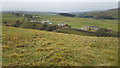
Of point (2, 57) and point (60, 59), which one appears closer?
point (60, 59)

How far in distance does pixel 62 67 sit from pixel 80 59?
2017mm

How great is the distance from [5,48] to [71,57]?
7.60 metres

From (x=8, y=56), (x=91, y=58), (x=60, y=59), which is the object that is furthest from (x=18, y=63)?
(x=91, y=58)

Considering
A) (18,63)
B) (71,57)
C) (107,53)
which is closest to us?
(18,63)

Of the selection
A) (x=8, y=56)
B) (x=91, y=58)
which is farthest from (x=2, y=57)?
(x=91, y=58)

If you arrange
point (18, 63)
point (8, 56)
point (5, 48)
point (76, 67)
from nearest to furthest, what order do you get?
point (76, 67) → point (18, 63) → point (8, 56) → point (5, 48)

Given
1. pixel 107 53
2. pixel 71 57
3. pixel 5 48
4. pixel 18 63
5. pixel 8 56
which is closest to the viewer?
pixel 18 63

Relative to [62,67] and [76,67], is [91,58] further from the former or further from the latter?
[62,67]

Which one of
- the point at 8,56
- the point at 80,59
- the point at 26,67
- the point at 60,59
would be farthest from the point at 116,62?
the point at 8,56

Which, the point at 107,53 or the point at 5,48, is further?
the point at 5,48

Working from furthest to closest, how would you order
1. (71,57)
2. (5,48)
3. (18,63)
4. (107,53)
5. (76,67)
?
1. (5,48)
2. (107,53)
3. (71,57)
4. (18,63)
5. (76,67)

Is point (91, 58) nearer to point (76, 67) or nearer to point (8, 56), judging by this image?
point (76, 67)

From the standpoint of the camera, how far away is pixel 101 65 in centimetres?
921

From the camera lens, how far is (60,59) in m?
9.93
